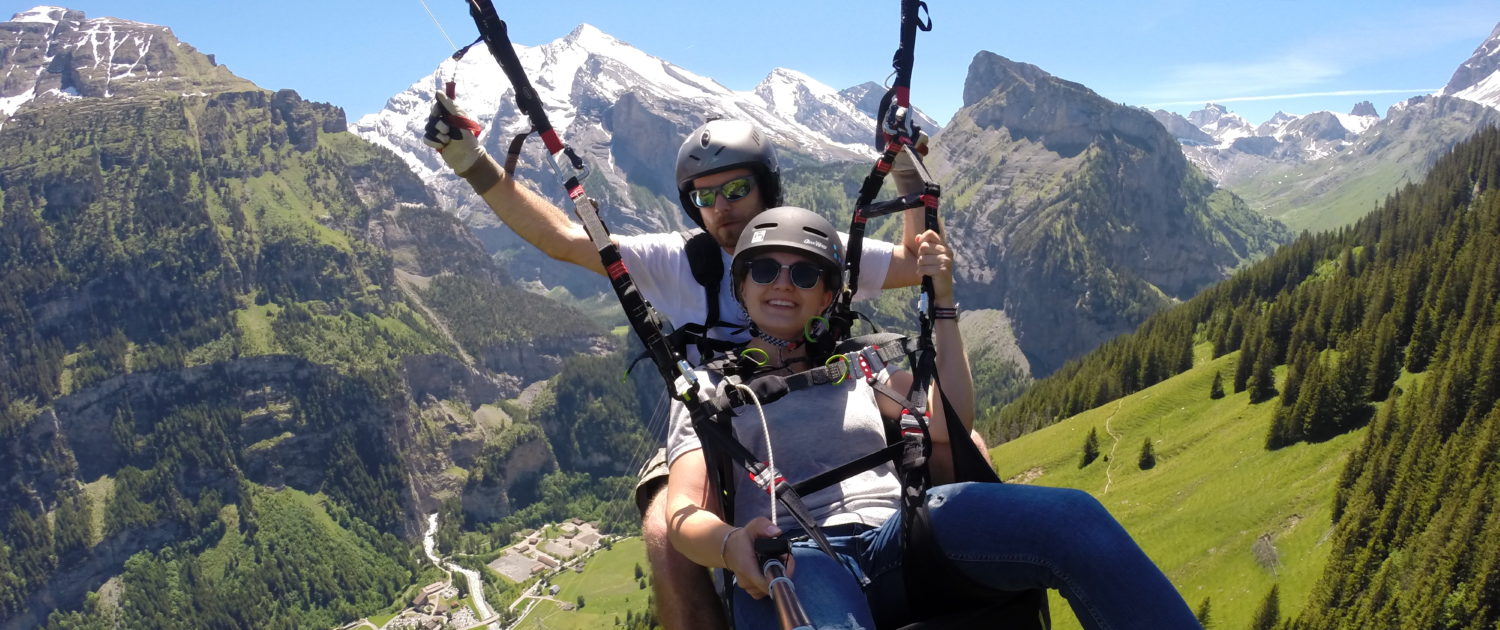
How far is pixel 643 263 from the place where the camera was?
9016 mm

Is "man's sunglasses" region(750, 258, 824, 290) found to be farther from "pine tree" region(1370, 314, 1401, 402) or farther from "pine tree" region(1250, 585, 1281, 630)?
"pine tree" region(1370, 314, 1401, 402)

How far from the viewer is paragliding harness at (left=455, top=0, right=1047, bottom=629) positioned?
6.05 meters

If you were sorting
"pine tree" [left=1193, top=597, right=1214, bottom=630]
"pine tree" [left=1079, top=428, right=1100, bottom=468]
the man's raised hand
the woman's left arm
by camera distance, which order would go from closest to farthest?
the woman's left arm → the man's raised hand → "pine tree" [left=1193, top=597, right=1214, bottom=630] → "pine tree" [left=1079, top=428, right=1100, bottom=468]

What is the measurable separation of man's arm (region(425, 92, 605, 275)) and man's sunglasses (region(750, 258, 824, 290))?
2.01 meters

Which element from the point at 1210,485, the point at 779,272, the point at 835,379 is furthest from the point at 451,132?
the point at 1210,485

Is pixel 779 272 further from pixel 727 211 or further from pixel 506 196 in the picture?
pixel 506 196

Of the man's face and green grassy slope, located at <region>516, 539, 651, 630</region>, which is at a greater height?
the man's face

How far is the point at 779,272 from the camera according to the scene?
24.4 ft

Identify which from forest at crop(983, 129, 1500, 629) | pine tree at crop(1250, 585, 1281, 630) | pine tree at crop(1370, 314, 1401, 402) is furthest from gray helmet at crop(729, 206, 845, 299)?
pine tree at crop(1370, 314, 1401, 402)

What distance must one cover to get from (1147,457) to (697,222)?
70.4 meters

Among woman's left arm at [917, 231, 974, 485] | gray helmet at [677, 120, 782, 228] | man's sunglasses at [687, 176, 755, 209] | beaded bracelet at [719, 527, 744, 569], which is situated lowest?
beaded bracelet at [719, 527, 744, 569]

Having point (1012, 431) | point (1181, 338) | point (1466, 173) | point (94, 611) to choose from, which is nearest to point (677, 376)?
point (1012, 431)


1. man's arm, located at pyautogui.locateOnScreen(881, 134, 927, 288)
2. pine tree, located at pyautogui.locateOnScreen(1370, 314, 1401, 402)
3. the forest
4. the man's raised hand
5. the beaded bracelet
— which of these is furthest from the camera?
pine tree, located at pyautogui.locateOnScreen(1370, 314, 1401, 402)

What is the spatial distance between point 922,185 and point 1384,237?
16264 cm
